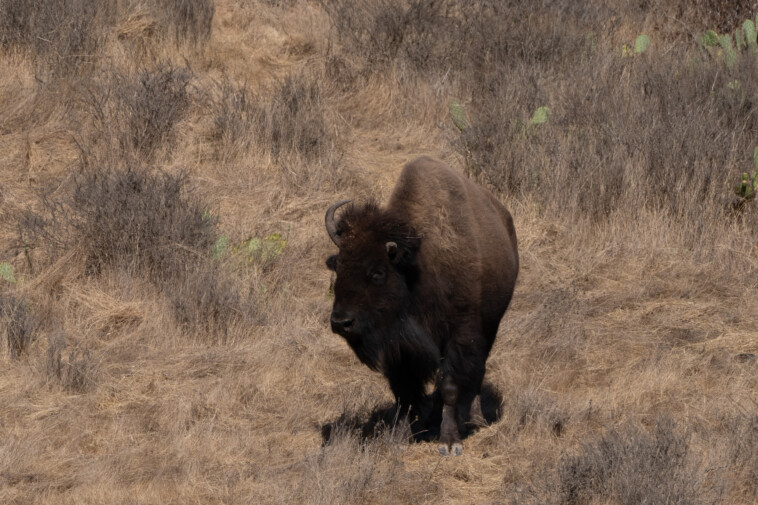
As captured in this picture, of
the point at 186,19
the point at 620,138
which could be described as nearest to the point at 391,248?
the point at 620,138

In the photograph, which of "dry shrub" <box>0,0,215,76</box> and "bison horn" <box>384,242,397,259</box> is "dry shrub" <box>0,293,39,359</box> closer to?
"bison horn" <box>384,242,397,259</box>

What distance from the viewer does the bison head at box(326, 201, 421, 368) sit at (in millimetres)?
5012

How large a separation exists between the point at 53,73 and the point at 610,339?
252 inches

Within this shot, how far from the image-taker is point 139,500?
487 cm

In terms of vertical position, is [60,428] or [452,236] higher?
[452,236]

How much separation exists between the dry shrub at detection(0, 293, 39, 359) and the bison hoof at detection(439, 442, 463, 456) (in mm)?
2969

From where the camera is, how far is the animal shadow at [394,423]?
18.3 feet

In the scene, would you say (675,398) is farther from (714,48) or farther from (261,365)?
(714,48)

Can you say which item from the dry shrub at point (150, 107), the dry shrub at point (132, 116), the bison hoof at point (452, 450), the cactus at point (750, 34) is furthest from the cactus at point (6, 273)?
the cactus at point (750, 34)

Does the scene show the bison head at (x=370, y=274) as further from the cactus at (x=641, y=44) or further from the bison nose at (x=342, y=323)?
the cactus at (x=641, y=44)

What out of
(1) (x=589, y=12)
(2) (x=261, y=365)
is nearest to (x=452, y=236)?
(2) (x=261, y=365)

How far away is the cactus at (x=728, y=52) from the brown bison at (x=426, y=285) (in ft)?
16.7

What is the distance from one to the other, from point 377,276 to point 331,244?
3323 millimetres

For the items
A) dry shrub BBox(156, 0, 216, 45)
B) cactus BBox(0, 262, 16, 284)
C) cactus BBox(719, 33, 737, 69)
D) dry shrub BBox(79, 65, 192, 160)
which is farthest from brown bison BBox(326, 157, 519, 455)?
dry shrub BBox(156, 0, 216, 45)
